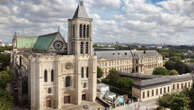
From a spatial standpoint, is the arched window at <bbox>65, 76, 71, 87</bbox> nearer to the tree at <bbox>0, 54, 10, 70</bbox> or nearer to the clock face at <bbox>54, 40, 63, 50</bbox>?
the clock face at <bbox>54, 40, 63, 50</bbox>

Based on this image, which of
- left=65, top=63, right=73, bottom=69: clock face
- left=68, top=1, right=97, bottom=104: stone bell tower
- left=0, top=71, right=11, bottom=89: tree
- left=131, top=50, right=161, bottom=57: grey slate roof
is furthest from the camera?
left=131, top=50, right=161, bottom=57: grey slate roof

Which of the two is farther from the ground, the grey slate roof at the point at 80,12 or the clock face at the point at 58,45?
the grey slate roof at the point at 80,12

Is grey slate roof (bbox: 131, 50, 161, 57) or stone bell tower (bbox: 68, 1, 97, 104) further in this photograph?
grey slate roof (bbox: 131, 50, 161, 57)

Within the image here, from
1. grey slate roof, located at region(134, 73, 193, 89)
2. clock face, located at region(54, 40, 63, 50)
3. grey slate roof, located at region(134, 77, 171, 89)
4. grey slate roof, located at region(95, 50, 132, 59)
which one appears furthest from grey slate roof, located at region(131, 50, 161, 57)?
clock face, located at region(54, 40, 63, 50)

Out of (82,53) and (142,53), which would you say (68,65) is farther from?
(142,53)

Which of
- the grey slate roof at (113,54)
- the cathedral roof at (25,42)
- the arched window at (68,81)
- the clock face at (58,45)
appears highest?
the cathedral roof at (25,42)

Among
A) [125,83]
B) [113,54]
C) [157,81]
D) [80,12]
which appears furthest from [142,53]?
[80,12]

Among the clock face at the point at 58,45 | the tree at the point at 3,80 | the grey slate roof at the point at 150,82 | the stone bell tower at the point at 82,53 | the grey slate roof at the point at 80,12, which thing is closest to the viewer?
the stone bell tower at the point at 82,53

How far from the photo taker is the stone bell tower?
123ft

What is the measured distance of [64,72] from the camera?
3691 cm

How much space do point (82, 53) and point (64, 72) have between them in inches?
272

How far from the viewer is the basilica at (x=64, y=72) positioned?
3319 centimetres

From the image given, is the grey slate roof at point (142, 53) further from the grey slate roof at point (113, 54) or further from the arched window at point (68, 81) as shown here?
the arched window at point (68, 81)

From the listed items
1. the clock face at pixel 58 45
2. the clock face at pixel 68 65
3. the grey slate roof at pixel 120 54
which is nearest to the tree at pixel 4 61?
the clock face at pixel 58 45
